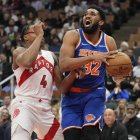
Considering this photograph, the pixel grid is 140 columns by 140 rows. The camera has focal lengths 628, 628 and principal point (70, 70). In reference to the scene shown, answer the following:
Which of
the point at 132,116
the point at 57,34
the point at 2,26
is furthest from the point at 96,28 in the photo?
the point at 2,26

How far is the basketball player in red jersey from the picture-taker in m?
8.03

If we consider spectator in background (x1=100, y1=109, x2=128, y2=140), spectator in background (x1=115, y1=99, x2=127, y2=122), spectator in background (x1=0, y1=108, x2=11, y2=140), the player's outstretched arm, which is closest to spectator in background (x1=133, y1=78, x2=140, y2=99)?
spectator in background (x1=115, y1=99, x2=127, y2=122)

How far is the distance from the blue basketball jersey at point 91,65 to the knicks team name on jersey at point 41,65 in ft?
1.44

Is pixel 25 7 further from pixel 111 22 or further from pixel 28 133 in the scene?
pixel 28 133

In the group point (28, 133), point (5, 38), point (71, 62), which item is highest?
point (71, 62)

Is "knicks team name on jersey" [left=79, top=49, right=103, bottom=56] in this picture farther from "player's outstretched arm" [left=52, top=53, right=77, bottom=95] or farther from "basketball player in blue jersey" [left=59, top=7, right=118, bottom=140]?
"player's outstretched arm" [left=52, top=53, right=77, bottom=95]

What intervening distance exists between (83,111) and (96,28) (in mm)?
1092

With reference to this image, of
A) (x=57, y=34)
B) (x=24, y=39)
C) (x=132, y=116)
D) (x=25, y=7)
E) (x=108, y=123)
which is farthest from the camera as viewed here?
(x=25, y=7)

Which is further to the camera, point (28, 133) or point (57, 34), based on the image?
point (57, 34)

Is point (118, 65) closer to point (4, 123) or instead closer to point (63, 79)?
point (63, 79)

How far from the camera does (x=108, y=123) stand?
1192 cm

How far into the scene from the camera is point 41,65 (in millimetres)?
8305

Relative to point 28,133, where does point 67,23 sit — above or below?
below

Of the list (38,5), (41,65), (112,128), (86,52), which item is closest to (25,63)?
(41,65)
